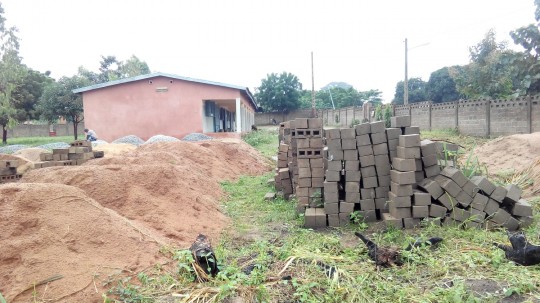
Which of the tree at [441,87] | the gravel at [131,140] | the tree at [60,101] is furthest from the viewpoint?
the tree at [441,87]

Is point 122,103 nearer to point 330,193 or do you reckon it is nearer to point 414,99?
point 330,193

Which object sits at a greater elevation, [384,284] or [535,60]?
[535,60]

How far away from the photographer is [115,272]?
11.0ft

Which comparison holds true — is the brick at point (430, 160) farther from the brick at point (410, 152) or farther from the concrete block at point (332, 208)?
the concrete block at point (332, 208)

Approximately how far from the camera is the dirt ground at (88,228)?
3.18 meters

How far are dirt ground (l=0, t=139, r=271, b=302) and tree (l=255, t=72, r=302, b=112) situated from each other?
39.3 metres

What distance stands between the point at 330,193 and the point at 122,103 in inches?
686

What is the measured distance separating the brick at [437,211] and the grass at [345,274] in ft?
0.74

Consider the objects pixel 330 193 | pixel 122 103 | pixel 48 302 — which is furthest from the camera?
pixel 122 103

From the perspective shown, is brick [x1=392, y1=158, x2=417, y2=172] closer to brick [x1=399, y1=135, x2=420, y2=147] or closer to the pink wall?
brick [x1=399, y1=135, x2=420, y2=147]

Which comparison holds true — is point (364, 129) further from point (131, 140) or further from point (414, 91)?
point (414, 91)

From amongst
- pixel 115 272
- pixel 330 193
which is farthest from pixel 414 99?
pixel 115 272

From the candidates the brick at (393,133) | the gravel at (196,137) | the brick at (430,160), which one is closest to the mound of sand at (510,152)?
the brick at (430,160)

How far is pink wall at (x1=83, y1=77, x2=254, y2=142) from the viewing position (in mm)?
19781
